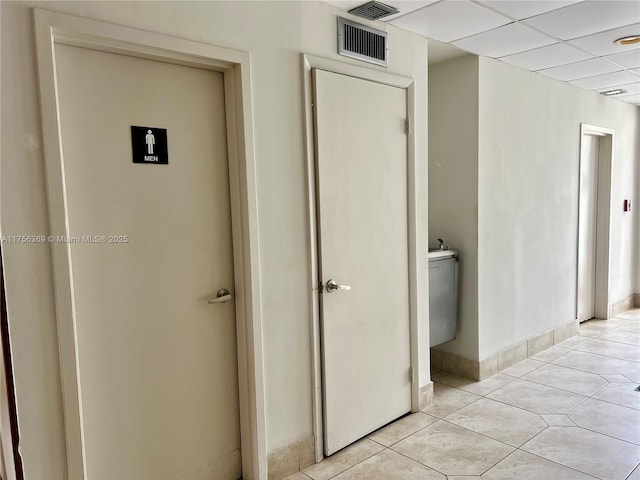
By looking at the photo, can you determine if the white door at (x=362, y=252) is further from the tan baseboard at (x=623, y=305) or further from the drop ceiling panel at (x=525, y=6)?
the tan baseboard at (x=623, y=305)

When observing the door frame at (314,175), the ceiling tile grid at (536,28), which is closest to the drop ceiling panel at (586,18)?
the ceiling tile grid at (536,28)

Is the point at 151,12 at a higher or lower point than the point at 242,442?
higher

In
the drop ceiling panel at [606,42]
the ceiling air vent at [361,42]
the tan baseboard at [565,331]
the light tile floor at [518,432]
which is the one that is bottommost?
the light tile floor at [518,432]

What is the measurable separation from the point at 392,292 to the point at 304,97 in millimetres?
1335

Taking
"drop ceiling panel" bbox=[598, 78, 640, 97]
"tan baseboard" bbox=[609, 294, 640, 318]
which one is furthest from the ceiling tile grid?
"tan baseboard" bbox=[609, 294, 640, 318]

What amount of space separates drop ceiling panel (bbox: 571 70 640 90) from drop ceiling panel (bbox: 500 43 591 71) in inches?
29.5

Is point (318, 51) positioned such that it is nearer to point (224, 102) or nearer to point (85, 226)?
point (224, 102)

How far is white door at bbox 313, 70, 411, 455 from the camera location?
8.52 ft

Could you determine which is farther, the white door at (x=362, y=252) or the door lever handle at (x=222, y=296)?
the white door at (x=362, y=252)

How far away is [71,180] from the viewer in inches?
72.7

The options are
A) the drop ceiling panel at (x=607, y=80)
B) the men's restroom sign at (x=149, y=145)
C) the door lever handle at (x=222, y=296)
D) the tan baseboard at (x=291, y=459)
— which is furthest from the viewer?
the drop ceiling panel at (x=607, y=80)

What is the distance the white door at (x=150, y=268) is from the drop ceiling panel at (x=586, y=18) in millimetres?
2044

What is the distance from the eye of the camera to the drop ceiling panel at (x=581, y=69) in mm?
3861

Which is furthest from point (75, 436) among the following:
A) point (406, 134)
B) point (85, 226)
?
point (406, 134)
